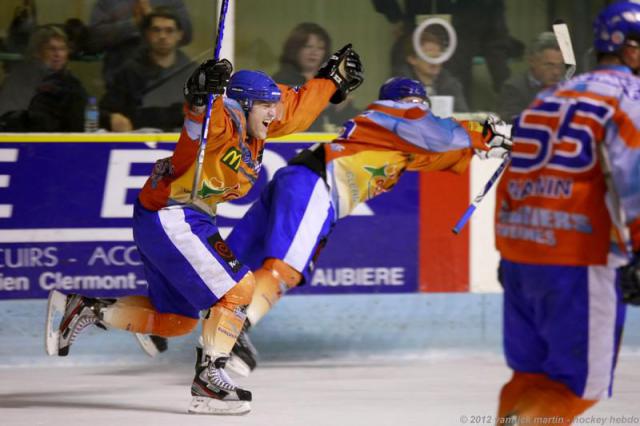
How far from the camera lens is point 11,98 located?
220 inches

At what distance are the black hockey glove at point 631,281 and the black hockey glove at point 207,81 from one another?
5.68 ft

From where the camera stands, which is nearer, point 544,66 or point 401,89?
point 401,89

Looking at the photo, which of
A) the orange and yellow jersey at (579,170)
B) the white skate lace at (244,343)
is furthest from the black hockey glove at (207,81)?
the orange and yellow jersey at (579,170)

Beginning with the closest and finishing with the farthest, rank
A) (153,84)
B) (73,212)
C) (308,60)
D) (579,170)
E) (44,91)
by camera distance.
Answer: (579,170) → (73,212) → (44,91) → (153,84) → (308,60)

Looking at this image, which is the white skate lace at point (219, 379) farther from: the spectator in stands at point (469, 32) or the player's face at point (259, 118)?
the spectator in stands at point (469, 32)

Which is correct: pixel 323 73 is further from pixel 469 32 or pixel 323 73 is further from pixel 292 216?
pixel 469 32

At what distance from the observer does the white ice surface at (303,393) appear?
4453 millimetres

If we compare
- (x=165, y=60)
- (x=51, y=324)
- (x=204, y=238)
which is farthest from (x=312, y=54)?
(x=51, y=324)

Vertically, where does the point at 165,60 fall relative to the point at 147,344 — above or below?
above

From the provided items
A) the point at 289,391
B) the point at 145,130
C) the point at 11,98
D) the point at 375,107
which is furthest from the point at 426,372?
the point at 11,98

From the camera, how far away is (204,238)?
4.57 meters

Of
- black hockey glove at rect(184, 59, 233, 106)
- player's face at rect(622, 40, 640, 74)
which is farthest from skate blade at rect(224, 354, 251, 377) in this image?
player's face at rect(622, 40, 640, 74)

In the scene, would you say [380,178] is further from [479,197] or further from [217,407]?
[217,407]

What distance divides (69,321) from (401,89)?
1.76 m
